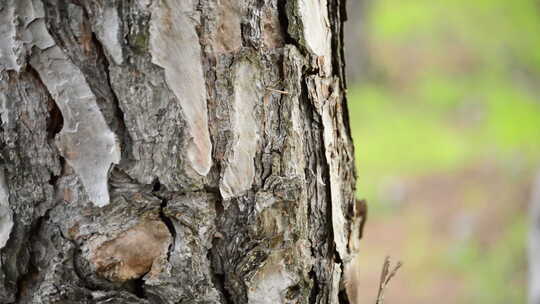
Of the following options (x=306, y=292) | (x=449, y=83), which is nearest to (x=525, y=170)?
(x=449, y=83)

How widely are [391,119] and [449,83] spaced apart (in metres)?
0.90

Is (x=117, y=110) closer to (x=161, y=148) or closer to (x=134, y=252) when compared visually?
(x=161, y=148)

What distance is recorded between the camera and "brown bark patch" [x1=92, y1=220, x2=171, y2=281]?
899 mm

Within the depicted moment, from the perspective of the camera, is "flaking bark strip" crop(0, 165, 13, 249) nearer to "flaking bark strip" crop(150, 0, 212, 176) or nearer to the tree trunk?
the tree trunk

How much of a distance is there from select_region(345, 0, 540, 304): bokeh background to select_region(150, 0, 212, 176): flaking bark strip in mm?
3833

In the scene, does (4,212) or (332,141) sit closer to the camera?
(4,212)

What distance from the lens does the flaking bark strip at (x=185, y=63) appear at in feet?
2.72

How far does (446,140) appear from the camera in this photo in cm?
608

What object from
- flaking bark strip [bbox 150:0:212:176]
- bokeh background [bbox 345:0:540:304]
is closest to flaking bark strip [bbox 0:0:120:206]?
flaking bark strip [bbox 150:0:212:176]

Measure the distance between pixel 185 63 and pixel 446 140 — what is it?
217 inches

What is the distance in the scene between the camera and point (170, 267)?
91 cm

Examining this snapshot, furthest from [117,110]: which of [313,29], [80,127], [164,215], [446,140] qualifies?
[446,140]

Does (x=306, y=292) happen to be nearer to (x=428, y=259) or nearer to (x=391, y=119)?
(x=428, y=259)

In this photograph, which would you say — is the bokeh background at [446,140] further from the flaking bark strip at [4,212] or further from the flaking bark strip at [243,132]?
the flaking bark strip at [4,212]
